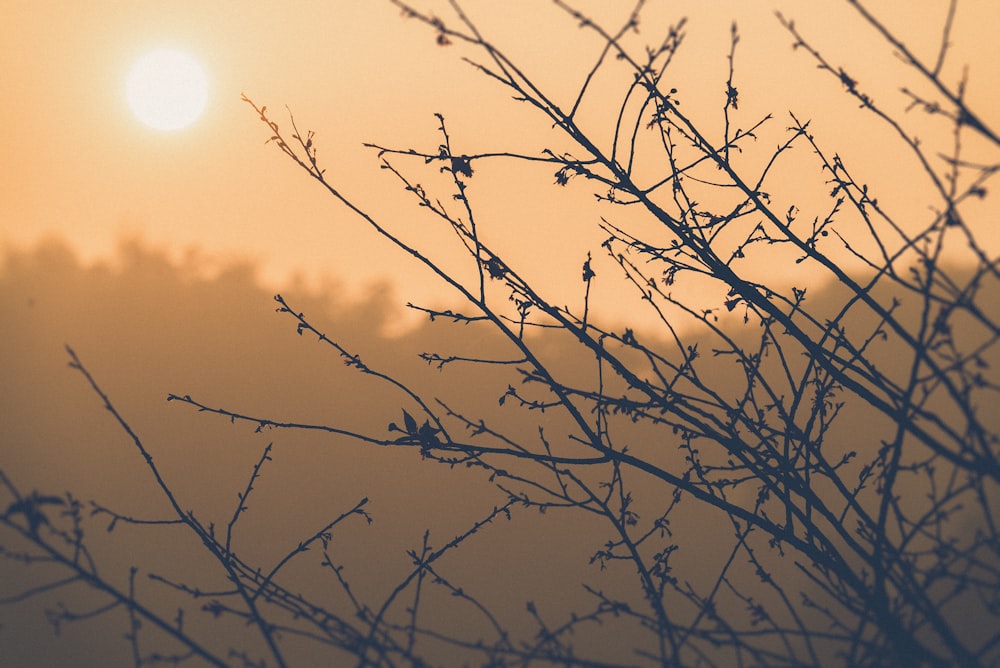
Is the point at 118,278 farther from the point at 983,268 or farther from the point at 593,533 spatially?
the point at 983,268

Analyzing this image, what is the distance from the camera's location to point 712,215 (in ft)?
6.70

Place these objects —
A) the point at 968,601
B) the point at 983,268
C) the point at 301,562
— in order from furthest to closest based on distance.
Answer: the point at 301,562, the point at 968,601, the point at 983,268

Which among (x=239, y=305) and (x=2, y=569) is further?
(x=239, y=305)

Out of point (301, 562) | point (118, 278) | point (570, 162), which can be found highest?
point (118, 278)

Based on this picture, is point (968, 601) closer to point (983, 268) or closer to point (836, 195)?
point (836, 195)

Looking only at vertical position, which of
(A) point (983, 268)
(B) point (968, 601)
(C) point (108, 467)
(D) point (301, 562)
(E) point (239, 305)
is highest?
(E) point (239, 305)

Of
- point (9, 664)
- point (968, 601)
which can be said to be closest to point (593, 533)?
point (968, 601)

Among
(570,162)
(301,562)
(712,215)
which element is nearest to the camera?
(570,162)

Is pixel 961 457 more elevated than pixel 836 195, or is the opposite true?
pixel 836 195

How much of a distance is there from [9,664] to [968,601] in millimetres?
10275

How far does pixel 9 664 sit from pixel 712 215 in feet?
33.8

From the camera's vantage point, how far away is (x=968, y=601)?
8625 millimetres

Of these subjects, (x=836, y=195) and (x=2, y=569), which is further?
(x=2, y=569)

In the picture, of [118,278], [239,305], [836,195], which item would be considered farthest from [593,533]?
[836,195]
